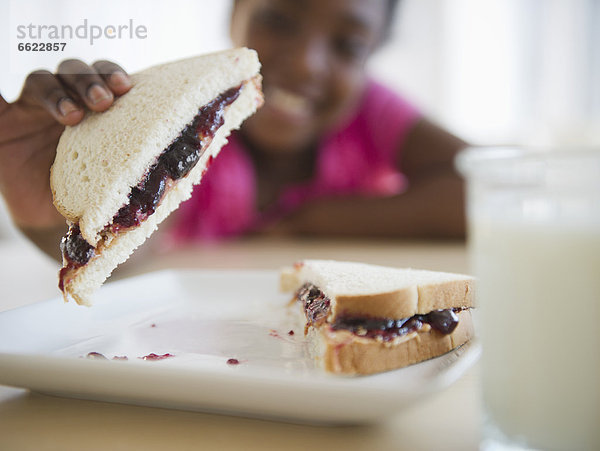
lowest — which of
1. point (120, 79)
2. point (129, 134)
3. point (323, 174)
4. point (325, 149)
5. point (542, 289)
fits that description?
point (323, 174)

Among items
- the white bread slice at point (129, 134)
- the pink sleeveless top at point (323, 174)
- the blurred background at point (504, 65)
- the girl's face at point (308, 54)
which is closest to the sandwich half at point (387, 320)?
the white bread slice at point (129, 134)

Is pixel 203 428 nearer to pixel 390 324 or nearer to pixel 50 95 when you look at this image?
pixel 390 324

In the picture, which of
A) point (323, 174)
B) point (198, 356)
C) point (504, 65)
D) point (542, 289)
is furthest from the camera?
point (504, 65)

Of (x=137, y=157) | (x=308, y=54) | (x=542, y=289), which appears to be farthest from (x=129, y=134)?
(x=308, y=54)

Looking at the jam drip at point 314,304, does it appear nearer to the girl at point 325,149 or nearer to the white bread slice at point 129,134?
the white bread slice at point 129,134

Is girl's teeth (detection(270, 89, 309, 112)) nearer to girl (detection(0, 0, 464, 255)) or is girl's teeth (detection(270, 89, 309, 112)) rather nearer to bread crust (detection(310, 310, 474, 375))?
girl (detection(0, 0, 464, 255))
